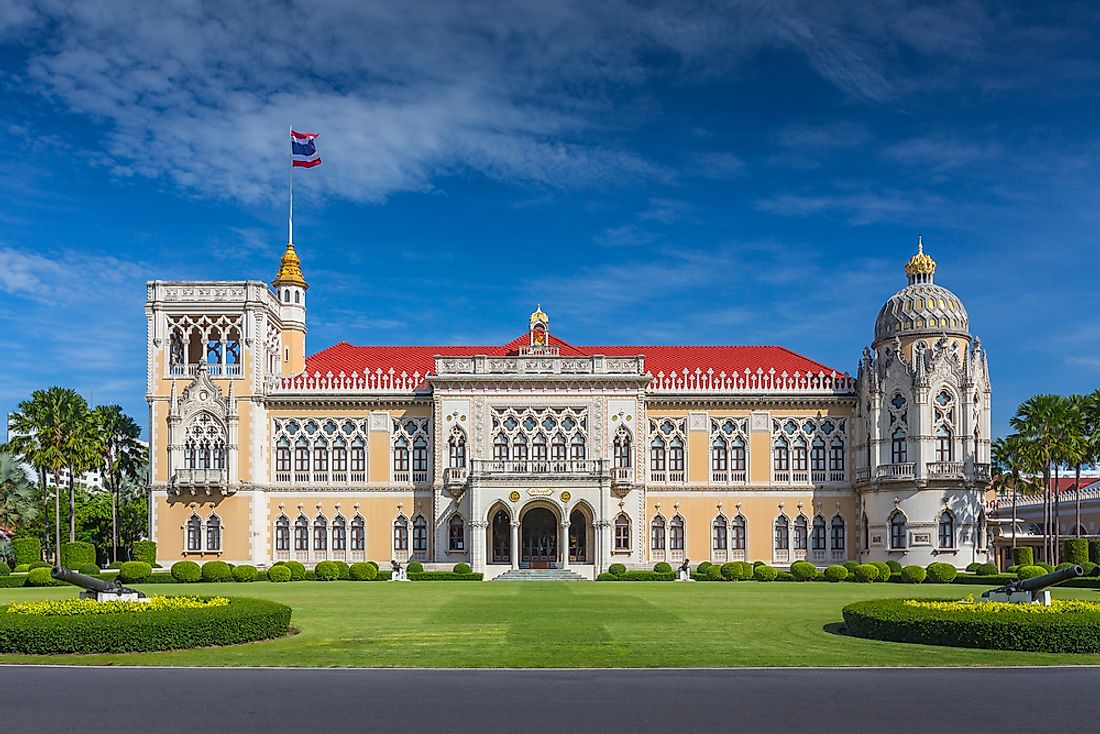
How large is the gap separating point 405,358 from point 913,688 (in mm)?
55825

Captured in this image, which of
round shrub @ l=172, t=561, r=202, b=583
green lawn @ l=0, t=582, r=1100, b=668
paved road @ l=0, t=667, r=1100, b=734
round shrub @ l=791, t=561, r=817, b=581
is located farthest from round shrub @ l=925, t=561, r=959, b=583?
paved road @ l=0, t=667, r=1100, b=734

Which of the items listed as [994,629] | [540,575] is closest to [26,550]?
[540,575]

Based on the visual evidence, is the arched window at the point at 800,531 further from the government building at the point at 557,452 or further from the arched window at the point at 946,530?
the arched window at the point at 946,530

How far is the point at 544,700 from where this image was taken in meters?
18.1

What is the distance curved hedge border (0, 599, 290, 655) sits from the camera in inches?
926

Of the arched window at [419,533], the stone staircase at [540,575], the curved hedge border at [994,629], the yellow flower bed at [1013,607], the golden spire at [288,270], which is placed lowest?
the stone staircase at [540,575]

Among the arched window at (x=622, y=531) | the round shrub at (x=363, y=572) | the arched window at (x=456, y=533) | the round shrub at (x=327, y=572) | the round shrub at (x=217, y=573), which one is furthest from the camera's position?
the arched window at (x=456, y=533)

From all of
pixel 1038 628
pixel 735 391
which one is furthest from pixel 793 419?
pixel 1038 628

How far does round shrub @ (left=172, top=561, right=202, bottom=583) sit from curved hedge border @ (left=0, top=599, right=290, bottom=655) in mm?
34297

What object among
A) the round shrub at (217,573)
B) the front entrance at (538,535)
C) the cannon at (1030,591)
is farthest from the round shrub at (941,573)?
the round shrub at (217,573)

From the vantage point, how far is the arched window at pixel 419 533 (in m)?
67.7

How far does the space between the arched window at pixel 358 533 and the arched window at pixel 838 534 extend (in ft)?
87.5

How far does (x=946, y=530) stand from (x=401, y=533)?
30.0 m

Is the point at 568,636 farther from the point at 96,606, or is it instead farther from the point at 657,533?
the point at 657,533
